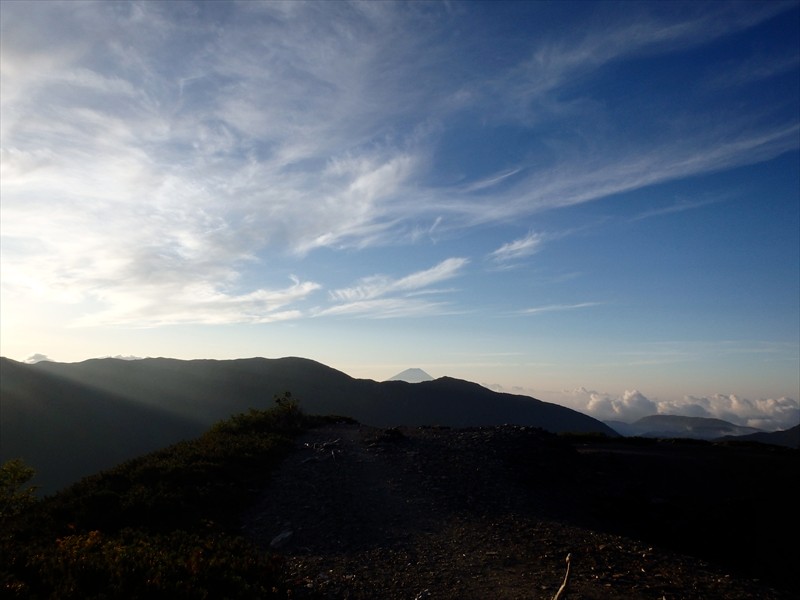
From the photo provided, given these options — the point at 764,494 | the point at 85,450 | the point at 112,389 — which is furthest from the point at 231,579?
the point at 112,389

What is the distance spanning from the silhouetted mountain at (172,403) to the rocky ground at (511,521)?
230 ft

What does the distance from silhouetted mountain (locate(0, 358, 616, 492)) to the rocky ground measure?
7017 cm

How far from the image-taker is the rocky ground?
9.47 metres

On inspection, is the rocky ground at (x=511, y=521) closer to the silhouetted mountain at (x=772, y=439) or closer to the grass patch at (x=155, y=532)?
the grass patch at (x=155, y=532)

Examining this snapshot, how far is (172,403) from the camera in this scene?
123438 mm

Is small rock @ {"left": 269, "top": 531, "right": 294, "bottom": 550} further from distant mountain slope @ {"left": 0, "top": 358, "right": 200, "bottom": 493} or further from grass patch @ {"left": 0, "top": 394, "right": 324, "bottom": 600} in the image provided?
distant mountain slope @ {"left": 0, "top": 358, "right": 200, "bottom": 493}

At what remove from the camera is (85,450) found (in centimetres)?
8825

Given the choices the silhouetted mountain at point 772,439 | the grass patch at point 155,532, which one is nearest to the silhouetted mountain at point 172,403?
the silhouetted mountain at point 772,439

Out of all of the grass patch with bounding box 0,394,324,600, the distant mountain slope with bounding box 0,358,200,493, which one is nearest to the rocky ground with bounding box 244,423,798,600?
the grass patch with bounding box 0,394,324,600

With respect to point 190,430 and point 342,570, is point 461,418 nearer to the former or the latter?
point 190,430

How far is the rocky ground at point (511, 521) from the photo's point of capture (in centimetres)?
947

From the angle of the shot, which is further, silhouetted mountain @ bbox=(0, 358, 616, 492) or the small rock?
silhouetted mountain @ bbox=(0, 358, 616, 492)

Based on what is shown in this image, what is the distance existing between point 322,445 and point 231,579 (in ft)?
44.8

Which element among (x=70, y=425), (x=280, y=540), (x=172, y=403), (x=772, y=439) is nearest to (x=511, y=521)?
(x=280, y=540)
